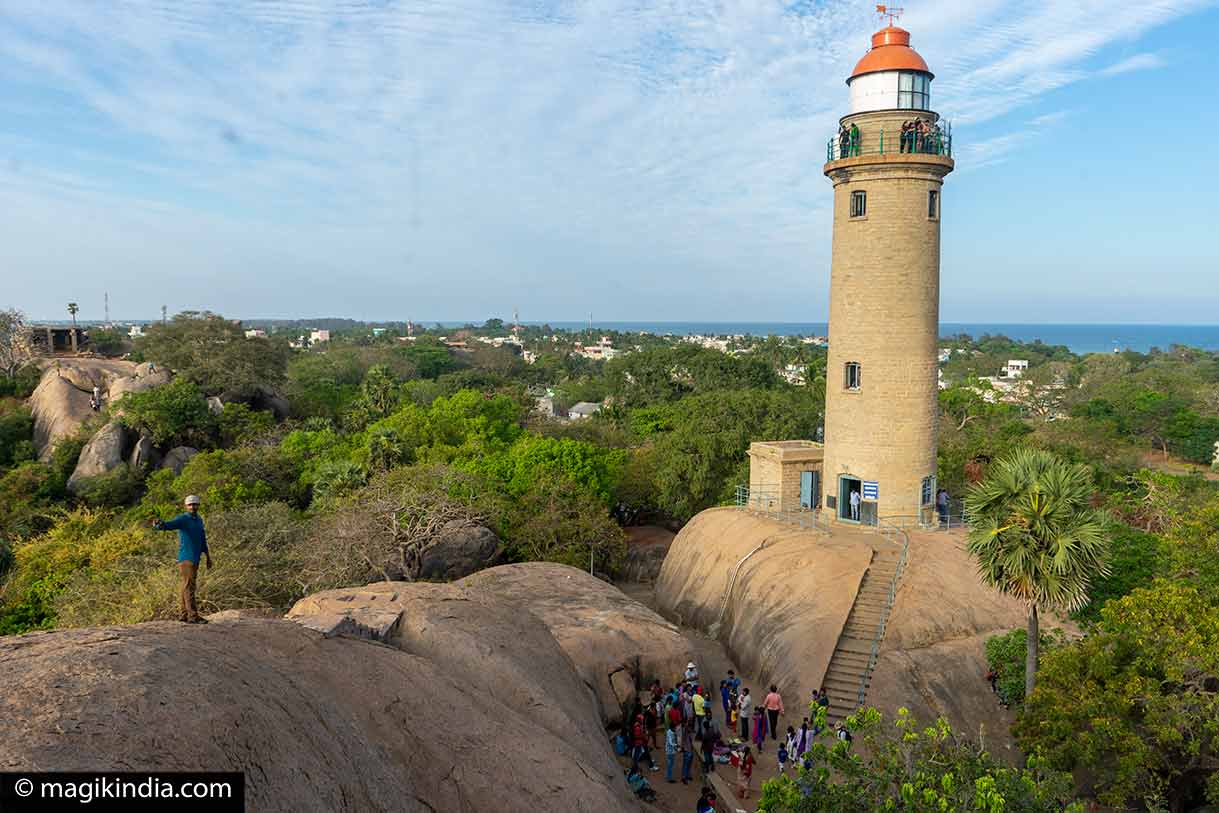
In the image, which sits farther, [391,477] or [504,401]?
[504,401]

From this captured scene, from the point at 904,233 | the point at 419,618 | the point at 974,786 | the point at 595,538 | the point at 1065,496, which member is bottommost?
the point at 595,538

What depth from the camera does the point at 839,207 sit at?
24.2 m

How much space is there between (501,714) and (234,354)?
41.1 m

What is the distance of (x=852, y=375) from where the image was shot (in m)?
24.2

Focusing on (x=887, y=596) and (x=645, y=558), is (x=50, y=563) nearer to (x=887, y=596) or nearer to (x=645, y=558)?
(x=645, y=558)

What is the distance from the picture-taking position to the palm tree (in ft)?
48.3

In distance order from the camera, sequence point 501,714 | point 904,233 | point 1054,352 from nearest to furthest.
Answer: point 501,714
point 904,233
point 1054,352

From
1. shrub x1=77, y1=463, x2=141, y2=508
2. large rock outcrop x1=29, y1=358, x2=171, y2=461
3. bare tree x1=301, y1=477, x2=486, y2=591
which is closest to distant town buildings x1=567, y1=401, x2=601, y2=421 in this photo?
large rock outcrop x1=29, y1=358, x2=171, y2=461

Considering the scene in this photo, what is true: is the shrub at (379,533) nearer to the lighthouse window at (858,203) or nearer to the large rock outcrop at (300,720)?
the large rock outcrop at (300,720)

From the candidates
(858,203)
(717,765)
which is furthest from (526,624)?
(858,203)

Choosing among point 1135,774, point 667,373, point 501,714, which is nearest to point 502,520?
point 501,714

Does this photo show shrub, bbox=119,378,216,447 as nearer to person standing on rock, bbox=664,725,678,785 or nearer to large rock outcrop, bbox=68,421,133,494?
large rock outcrop, bbox=68,421,133,494

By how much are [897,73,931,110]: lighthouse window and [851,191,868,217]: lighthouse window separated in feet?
8.99

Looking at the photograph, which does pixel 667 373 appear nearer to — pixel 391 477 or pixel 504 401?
pixel 504 401
